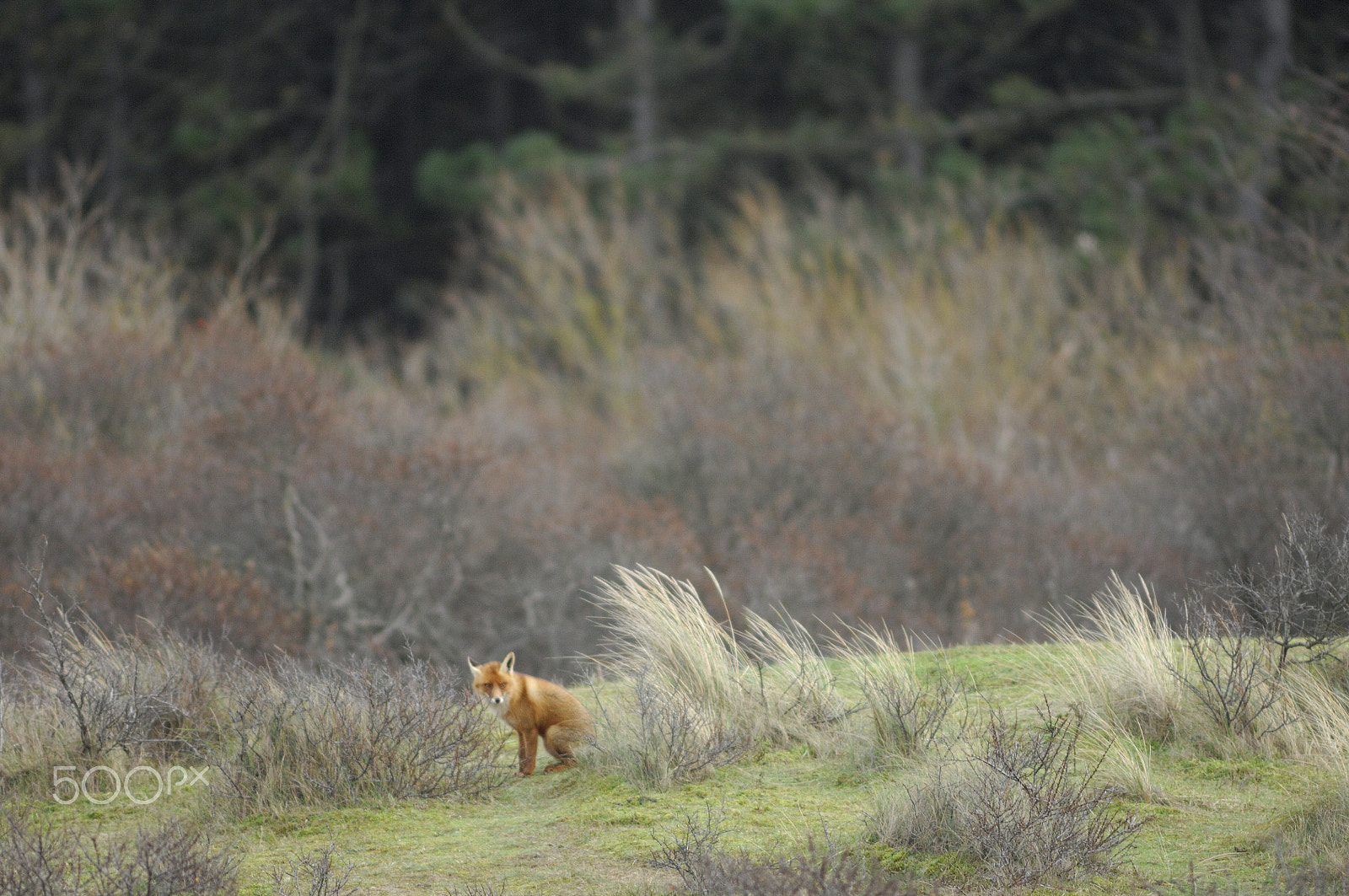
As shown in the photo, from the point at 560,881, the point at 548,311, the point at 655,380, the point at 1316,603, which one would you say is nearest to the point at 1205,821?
the point at 560,881

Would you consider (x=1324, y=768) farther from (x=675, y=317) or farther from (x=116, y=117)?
(x=116, y=117)

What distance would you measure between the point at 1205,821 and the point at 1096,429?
10.8 metres

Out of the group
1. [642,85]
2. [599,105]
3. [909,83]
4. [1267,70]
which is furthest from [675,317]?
[1267,70]

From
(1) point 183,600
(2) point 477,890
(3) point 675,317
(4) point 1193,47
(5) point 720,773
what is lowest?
(1) point 183,600

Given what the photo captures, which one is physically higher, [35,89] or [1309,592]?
[35,89]

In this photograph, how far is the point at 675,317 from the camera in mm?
21766

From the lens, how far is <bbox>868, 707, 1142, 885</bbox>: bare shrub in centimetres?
418

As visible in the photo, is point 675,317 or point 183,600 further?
point 675,317

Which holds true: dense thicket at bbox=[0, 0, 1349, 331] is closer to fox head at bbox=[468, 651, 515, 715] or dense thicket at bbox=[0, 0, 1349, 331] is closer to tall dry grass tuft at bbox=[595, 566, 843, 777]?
tall dry grass tuft at bbox=[595, 566, 843, 777]

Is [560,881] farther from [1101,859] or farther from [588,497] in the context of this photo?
[588,497]

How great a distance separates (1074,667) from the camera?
19.9 feet

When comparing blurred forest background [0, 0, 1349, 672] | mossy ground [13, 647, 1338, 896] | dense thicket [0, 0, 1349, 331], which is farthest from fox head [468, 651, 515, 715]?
dense thicket [0, 0, 1349, 331]

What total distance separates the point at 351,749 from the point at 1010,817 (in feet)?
8.38

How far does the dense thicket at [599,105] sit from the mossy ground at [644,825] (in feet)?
44.4
